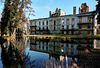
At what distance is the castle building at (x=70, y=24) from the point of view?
32.4 meters

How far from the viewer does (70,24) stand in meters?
36.8

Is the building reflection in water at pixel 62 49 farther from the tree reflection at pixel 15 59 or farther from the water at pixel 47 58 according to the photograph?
the tree reflection at pixel 15 59

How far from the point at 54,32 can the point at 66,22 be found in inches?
333

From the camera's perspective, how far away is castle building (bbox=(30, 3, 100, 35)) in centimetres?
3241

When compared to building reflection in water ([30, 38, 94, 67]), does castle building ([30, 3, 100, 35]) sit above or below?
above

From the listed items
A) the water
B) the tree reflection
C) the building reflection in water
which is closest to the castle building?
the building reflection in water

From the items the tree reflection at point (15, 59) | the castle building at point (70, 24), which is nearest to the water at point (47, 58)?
the tree reflection at point (15, 59)

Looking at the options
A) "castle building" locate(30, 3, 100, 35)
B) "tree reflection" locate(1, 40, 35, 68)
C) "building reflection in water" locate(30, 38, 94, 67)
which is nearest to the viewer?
"tree reflection" locate(1, 40, 35, 68)

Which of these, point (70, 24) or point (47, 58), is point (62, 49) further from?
point (70, 24)

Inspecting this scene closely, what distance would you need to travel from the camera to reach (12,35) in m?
21.2

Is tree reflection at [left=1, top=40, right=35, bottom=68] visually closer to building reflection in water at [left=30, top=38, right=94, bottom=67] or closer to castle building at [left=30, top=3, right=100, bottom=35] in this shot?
building reflection in water at [left=30, top=38, right=94, bottom=67]

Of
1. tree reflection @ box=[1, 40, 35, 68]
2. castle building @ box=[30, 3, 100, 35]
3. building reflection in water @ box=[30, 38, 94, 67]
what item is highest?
castle building @ box=[30, 3, 100, 35]

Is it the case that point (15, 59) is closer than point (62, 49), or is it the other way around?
point (15, 59)

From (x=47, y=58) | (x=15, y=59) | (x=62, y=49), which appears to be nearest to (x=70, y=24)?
(x=62, y=49)
